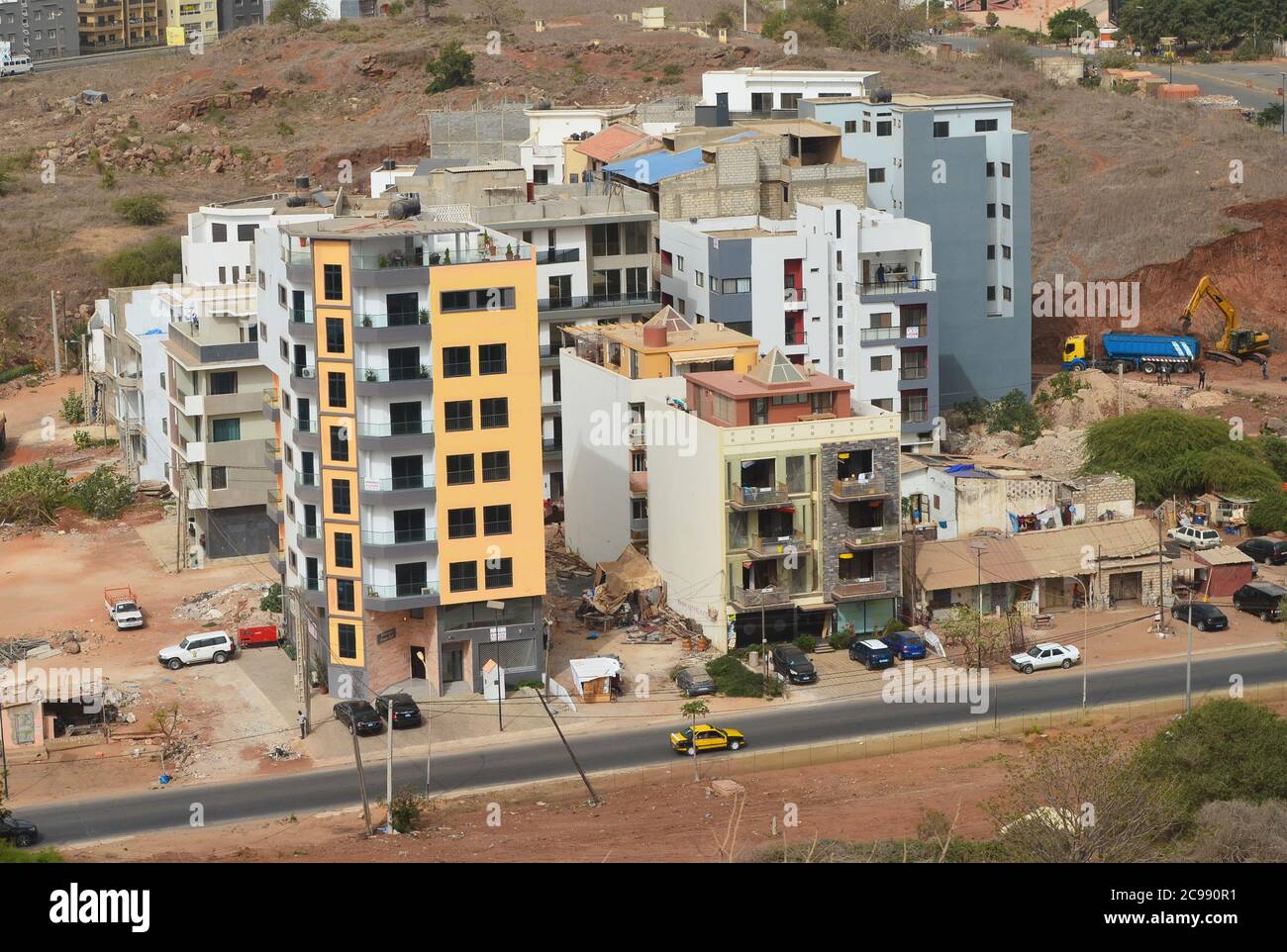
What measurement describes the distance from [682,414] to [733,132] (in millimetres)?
29371

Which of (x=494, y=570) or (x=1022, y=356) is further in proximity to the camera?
(x=1022, y=356)

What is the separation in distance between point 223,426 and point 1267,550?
39513 millimetres

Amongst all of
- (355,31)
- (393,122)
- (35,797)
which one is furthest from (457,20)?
(35,797)

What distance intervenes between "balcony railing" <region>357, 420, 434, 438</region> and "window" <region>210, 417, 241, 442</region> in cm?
1785

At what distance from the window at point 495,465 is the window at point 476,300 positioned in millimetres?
4387

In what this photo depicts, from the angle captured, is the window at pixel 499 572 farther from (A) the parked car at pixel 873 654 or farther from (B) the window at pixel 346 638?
(A) the parked car at pixel 873 654

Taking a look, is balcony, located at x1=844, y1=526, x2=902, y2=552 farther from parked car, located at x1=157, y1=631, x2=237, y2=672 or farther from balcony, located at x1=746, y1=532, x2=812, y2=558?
parked car, located at x1=157, y1=631, x2=237, y2=672

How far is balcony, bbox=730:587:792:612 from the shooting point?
65.8 m

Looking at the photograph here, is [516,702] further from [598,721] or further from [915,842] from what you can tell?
[915,842]

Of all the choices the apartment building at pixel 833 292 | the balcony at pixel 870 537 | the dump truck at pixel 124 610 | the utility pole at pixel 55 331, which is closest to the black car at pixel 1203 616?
the balcony at pixel 870 537

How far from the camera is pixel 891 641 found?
218 ft

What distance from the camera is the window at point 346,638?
62.5 m

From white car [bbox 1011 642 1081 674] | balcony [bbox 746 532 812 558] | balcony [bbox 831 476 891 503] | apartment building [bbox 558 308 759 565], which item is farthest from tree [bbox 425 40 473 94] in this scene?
white car [bbox 1011 642 1081 674]

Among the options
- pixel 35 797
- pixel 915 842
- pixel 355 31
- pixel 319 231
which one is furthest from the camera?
pixel 355 31
